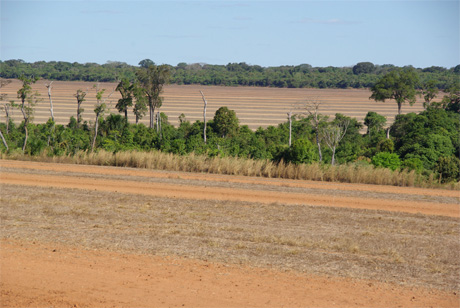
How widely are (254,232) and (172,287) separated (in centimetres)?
380

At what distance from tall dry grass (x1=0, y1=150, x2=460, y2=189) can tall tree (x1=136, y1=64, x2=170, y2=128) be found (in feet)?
72.7

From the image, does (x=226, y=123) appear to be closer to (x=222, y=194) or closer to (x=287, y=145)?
(x=287, y=145)

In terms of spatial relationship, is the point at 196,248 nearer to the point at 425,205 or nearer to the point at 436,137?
the point at 425,205

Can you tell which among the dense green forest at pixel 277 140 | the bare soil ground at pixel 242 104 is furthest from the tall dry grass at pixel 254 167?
the bare soil ground at pixel 242 104

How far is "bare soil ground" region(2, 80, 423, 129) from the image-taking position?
73.8m

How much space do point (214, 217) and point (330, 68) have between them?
550 ft

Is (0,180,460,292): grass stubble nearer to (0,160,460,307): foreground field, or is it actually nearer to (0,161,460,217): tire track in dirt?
(0,160,460,307): foreground field

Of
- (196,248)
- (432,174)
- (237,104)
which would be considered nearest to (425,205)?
(432,174)

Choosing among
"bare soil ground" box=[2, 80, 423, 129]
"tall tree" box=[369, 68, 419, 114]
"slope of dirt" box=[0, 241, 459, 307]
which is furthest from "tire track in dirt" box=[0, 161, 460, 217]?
"bare soil ground" box=[2, 80, 423, 129]

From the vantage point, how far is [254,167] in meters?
21.4

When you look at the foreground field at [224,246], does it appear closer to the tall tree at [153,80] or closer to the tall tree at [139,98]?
the tall tree at [153,80]

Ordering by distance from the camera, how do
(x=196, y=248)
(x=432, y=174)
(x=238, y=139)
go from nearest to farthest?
(x=196, y=248), (x=432, y=174), (x=238, y=139)

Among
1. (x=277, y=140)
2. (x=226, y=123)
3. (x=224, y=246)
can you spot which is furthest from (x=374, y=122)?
(x=224, y=246)

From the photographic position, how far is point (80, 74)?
133 m
